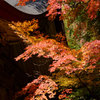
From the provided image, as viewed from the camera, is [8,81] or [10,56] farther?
[10,56]

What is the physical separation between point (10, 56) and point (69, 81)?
2.51m

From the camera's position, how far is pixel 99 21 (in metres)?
4.71

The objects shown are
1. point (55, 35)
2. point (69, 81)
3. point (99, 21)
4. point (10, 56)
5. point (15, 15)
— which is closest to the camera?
point (69, 81)

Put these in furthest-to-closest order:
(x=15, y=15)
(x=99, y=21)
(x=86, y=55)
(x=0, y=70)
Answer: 1. (x=15, y=15)
2. (x=99, y=21)
3. (x=0, y=70)
4. (x=86, y=55)

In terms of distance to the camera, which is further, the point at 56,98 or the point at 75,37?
→ the point at 75,37

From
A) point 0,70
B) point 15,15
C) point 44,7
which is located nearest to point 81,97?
point 0,70

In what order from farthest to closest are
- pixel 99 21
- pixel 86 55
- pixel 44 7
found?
pixel 44 7
pixel 99 21
pixel 86 55

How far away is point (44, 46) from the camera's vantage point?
2986mm

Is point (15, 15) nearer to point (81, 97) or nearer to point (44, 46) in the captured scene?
point (44, 46)

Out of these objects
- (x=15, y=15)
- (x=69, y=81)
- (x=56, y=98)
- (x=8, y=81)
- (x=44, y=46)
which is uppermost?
(x=15, y=15)

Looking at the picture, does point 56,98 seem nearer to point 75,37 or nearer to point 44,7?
point 75,37

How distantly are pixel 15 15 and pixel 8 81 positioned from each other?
3.78 m

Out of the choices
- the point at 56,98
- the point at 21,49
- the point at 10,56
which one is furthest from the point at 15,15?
the point at 56,98

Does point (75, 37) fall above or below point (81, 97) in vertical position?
above
